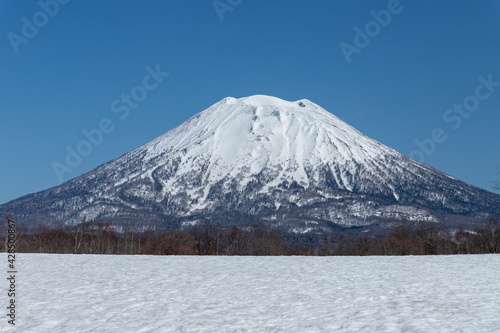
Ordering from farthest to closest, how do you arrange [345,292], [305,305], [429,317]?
[345,292], [305,305], [429,317]


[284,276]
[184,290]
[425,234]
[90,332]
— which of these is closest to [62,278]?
[184,290]

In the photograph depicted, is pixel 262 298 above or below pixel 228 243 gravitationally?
below

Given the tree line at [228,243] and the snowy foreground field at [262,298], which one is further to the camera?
the tree line at [228,243]

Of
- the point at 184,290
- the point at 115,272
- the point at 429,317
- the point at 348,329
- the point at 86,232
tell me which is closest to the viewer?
the point at 348,329

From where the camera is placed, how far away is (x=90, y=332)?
46.9 ft

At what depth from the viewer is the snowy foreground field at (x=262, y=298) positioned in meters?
14.6

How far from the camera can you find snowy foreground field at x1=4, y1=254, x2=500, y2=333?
14570mm

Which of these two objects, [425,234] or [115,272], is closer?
[115,272]

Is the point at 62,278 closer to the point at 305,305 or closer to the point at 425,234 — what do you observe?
the point at 305,305

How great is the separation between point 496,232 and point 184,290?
9991 centimetres

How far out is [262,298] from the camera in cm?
1838

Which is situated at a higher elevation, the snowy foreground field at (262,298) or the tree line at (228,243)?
the tree line at (228,243)

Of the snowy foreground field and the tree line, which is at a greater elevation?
the tree line

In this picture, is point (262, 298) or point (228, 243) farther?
point (228, 243)
